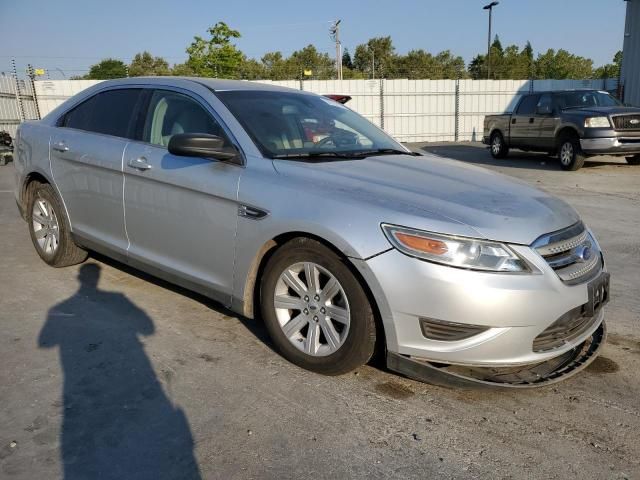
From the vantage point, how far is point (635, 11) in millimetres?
20516

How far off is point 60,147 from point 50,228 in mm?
782

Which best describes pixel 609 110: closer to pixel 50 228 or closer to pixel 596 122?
pixel 596 122

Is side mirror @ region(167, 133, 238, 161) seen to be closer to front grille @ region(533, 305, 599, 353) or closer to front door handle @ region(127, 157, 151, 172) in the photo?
front door handle @ region(127, 157, 151, 172)

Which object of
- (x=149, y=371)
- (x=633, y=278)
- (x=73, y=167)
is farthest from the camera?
(x=633, y=278)

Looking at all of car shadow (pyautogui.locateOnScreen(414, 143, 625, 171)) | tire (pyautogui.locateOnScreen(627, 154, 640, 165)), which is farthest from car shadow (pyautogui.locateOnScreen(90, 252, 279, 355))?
tire (pyautogui.locateOnScreen(627, 154, 640, 165))

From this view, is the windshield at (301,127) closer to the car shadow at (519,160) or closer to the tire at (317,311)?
the tire at (317,311)

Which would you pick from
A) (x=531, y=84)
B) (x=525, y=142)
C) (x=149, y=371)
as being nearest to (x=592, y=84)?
(x=531, y=84)

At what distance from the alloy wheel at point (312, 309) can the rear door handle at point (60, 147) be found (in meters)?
2.50

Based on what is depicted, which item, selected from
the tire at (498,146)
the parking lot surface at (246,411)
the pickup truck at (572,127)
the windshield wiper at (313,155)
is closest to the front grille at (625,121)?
the pickup truck at (572,127)

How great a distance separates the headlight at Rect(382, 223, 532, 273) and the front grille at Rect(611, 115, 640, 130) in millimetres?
10547

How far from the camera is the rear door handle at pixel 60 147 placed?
450 cm

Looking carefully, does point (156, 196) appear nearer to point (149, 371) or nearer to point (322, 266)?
point (149, 371)

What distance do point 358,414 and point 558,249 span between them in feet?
4.20

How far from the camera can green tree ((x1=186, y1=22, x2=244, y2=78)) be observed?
32281 mm
